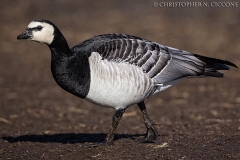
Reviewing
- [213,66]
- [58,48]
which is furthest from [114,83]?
[213,66]

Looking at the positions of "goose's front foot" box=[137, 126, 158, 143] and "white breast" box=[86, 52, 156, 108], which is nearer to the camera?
"white breast" box=[86, 52, 156, 108]

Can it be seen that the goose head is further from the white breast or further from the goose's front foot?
the goose's front foot

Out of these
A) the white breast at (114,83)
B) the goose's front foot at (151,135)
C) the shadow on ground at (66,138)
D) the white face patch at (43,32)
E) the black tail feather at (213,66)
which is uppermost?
the white face patch at (43,32)

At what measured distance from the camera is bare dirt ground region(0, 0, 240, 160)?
7.95 meters

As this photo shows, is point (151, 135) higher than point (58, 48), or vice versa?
point (58, 48)

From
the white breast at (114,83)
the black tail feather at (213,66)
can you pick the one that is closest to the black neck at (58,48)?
the white breast at (114,83)

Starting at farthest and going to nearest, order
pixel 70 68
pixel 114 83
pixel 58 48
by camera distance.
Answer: pixel 58 48 < pixel 70 68 < pixel 114 83

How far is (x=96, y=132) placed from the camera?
10211mm

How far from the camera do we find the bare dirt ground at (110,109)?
7.95m

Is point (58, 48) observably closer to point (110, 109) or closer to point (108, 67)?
point (108, 67)

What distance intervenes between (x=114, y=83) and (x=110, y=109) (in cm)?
531

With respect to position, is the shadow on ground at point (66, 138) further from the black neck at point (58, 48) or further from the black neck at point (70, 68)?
the black neck at point (58, 48)

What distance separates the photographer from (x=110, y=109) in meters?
12.8

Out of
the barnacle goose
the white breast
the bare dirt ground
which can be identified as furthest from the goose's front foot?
the white breast
